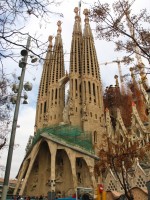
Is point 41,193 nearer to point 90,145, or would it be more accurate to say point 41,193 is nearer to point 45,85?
point 90,145

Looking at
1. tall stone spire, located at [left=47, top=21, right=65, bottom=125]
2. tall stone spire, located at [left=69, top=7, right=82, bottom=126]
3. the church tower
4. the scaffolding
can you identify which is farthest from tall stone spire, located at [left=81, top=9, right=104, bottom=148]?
tall stone spire, located at [left=47, top=21, right=65, bottom=125]

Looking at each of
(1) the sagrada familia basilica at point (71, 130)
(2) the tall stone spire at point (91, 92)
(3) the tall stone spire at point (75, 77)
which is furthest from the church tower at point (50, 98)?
(2) the tall stone spire at point (91, 92)

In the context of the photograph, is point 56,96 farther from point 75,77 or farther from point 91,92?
point 91,92

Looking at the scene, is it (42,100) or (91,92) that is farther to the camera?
(42,100)

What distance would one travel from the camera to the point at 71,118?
3775 cm

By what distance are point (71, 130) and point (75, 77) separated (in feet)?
37.8

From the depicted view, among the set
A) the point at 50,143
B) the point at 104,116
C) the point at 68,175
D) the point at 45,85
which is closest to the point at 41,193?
the point at 68,175

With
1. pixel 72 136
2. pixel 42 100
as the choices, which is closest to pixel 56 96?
pixel 42 100

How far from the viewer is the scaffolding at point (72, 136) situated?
33188 mm

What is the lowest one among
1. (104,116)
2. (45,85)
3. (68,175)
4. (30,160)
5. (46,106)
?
(68,175)

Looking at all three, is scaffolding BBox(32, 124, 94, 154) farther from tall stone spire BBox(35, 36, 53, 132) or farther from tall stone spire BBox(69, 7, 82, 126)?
tall stone spire BBox(35, 36, 53, 132)

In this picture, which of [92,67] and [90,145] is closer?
[90,145]

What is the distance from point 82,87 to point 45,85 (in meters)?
9.93

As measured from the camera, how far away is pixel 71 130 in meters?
34.6
